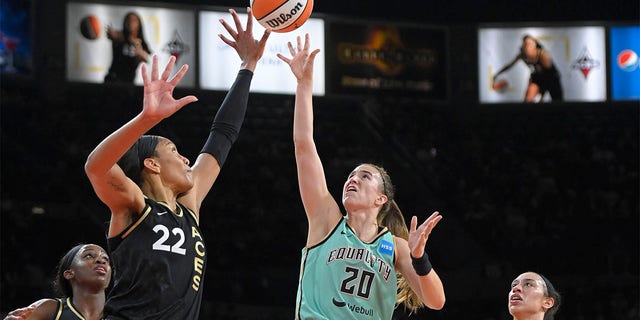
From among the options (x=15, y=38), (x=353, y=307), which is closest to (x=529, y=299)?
(x=353, y=307)

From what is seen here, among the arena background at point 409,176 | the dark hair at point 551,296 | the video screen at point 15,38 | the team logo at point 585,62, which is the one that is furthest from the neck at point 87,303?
the team logo at point 585,62

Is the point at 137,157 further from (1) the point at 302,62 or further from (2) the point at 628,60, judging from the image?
(2) the point at 628,60

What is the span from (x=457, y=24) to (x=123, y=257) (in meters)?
18.8

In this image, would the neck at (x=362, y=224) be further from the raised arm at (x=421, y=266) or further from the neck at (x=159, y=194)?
the neck at (x=159, y=194)

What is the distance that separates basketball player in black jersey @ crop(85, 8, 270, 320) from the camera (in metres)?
3.78

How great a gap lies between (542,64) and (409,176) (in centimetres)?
618

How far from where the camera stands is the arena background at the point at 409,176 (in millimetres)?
13336

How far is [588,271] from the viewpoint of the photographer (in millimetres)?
15500

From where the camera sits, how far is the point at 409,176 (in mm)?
17797

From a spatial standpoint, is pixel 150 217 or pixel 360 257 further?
pixel 360 257

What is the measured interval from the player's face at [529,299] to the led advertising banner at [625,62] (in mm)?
17042

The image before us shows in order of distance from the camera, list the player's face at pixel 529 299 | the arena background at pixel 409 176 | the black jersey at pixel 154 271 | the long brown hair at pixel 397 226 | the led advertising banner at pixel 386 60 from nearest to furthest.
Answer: the black jersey at pixel 154 271 < the long brown hair at pixel 397 226 < the player's face at pixel 529 299 < the arena background at pixel 409 176 < the led advertising banner at pixel 386 60

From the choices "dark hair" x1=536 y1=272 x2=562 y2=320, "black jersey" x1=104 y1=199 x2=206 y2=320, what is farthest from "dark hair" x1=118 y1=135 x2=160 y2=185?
"dark hair" x1=536 y1=272 x2=562 y2=320

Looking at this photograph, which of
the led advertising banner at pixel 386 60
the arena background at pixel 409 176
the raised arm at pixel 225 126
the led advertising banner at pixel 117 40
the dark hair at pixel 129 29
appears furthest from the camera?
the led advertising banner at pixel 386 60
